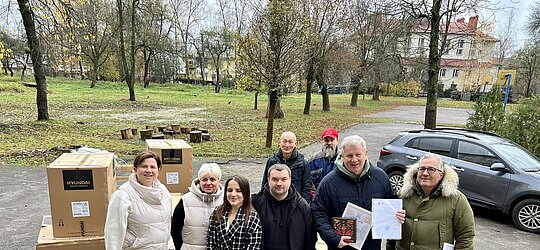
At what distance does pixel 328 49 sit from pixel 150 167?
806 inches

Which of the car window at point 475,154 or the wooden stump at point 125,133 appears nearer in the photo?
the car window at point 475,154

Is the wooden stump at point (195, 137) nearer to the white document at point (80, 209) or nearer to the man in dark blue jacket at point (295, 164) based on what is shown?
the man in dark blue jacket at point (295, 164)

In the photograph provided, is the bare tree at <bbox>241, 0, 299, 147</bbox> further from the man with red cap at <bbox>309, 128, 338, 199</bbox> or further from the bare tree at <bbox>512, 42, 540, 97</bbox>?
the bare tree at <bbox>512, 42, 540, 97</bbox>

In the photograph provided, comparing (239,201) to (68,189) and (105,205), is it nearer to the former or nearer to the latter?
(105,205)

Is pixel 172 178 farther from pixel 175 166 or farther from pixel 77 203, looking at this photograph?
pixel 77 203

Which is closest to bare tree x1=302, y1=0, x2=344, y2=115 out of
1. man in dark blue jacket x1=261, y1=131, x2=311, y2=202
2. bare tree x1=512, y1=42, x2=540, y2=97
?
man in dark blue jacket x1=261, y1=131, x2=311, y2=202

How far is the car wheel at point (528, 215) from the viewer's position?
5875mm

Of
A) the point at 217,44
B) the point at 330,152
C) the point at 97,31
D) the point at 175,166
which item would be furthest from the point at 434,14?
the point at 217,44

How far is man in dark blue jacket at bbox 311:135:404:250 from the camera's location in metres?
2.85

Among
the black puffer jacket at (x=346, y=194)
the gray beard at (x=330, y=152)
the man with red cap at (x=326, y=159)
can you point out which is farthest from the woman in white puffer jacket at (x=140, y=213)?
the gray beard at (x=330, y=152)

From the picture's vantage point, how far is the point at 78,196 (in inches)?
131

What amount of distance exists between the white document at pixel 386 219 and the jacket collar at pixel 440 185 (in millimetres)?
184

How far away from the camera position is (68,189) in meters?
3.30

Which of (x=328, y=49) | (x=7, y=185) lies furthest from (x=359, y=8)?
(x=7, y=185)
